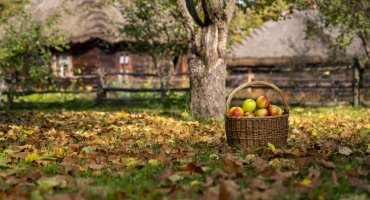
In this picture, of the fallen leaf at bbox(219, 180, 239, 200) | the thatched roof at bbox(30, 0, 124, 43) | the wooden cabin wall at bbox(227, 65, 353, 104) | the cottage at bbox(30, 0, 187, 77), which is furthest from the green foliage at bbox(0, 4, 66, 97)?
the fallen leaf at bbox(219, 180, 239, 200)

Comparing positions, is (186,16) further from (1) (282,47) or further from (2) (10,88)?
(1) (282,47)

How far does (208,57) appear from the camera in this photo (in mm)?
9508

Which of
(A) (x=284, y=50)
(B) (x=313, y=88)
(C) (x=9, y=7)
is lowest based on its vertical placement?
(B) (x=313, y=88)

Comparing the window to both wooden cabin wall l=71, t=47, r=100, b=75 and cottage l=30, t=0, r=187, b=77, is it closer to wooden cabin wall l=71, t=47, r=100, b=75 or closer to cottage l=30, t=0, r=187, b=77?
cottage l=30, t=0, r=187, b=77

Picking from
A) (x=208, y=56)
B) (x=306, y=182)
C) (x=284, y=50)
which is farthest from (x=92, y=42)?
(x=306, y=182)

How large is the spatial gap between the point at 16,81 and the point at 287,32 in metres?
18.1

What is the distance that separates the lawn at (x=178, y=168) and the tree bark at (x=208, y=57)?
254 centimetres

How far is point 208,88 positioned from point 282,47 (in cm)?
2051

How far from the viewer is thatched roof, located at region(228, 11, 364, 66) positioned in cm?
2616

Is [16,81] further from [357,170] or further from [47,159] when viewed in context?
[357,170]

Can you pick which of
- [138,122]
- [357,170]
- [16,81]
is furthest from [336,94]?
[357,170]

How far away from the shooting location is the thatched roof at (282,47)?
1030 inches

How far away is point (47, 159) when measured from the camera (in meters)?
4.75

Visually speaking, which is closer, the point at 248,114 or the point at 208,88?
the point at 248,114
